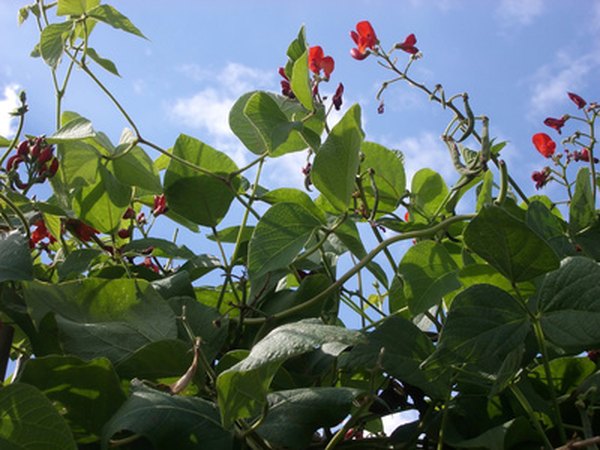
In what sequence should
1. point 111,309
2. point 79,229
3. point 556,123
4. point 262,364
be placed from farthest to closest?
1. point 556,123
2. point 79,229
3. point 111,309
4. point 262,364

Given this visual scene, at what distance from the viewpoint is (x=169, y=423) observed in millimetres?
541

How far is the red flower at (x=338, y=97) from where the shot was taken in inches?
40.1

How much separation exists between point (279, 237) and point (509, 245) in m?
0.26

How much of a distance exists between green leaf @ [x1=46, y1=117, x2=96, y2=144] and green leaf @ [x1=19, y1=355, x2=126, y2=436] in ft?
1.08

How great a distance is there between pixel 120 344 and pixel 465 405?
0.32 metres

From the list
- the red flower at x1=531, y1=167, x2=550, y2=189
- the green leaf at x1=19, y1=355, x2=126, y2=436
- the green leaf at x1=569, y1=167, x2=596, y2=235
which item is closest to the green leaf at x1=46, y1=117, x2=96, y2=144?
the green leaf at x1=19, y1=355, x2=126, y2=436

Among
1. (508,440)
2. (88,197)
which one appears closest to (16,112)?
(88,197)

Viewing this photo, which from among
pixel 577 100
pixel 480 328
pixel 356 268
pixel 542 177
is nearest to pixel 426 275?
pixel 356 268

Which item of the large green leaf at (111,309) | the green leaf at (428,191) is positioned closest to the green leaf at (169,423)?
the large green leaf at (111,309)

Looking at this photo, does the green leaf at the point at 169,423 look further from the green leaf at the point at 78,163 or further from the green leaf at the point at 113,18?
the green leaf at the point at 113,18

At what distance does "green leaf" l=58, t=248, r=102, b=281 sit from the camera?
85 cm

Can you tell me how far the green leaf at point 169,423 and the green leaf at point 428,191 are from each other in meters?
0.54

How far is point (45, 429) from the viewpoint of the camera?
1.64 ft

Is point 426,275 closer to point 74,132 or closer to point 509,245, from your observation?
point 509,245
